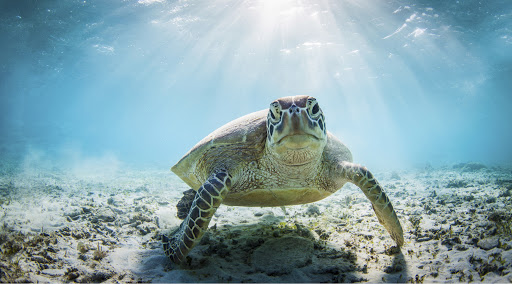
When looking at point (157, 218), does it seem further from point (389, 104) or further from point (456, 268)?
point (389, 104)

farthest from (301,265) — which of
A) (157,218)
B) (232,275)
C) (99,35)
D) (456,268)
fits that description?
(99,35)

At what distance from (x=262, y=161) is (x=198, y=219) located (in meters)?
1.09

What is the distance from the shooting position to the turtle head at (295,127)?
8.11 feet

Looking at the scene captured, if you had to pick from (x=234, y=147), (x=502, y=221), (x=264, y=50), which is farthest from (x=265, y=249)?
(x=264, y=50)

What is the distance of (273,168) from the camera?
123 inches

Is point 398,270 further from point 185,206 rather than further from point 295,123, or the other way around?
point 185,206

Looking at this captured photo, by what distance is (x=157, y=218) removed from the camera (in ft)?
14.5

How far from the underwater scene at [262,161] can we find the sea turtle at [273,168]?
0.07 ft

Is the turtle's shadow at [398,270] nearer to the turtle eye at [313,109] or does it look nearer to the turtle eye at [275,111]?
the turtle eye at [313,109]

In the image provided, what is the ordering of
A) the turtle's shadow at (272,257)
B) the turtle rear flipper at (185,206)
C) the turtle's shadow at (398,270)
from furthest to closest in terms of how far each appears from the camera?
the turtle rear flipper at (185,206)
the turtle's shadow at (272,257)
the turtle's shadow at (398,270)

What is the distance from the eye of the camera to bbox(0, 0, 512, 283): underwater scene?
2.58 m

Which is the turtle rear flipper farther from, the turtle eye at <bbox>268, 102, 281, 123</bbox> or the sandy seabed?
the turtle eye at <bbox>268, 102, 281, 123</bbox>

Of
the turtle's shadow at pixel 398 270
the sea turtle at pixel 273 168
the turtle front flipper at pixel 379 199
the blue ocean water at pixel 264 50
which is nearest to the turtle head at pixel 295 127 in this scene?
the sea turtle at pixel 273 168

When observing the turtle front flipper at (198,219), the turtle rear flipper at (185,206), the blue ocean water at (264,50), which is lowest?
the turtle front flipper at (198,219)
